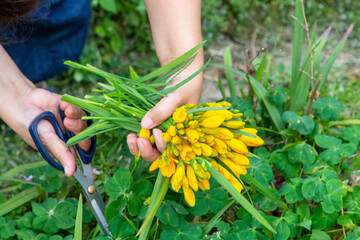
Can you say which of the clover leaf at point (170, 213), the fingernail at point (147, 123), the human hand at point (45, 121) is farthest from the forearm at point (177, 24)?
the clover leaf at point (170, 213)

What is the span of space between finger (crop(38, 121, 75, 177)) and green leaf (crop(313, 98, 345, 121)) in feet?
3.33

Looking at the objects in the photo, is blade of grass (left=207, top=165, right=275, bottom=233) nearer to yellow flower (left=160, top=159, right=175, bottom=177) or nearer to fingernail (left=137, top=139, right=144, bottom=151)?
yellow flower (left=160, top=159, right=175, bottom=177)

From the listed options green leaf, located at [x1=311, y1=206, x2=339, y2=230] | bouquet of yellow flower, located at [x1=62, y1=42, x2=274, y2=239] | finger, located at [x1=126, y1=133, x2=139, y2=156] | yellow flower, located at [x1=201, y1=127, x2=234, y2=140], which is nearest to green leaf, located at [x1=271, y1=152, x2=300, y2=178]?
green leaf, located at [x1=311, y1=206, x2=339, y2=230]

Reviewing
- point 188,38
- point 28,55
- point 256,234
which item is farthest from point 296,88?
point 28,55

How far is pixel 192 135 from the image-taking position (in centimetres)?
100

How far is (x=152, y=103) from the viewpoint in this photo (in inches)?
49.3

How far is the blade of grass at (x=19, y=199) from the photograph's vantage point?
146 centimetres

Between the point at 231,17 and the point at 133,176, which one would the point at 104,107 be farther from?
the point at 231,17

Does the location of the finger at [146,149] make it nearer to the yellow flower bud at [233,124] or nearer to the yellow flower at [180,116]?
the yellow flower at [180,116]

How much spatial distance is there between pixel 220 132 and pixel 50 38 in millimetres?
1489

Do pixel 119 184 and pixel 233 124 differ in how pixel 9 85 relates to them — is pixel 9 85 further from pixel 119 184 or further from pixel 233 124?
pixel 233 124

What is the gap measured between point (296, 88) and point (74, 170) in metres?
1.01

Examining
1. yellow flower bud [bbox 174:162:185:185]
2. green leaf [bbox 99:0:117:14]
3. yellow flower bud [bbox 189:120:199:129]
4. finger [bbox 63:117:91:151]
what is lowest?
yellow flower bud [bbox 174:162:185:185]

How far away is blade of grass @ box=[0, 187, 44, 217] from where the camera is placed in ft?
4.80
